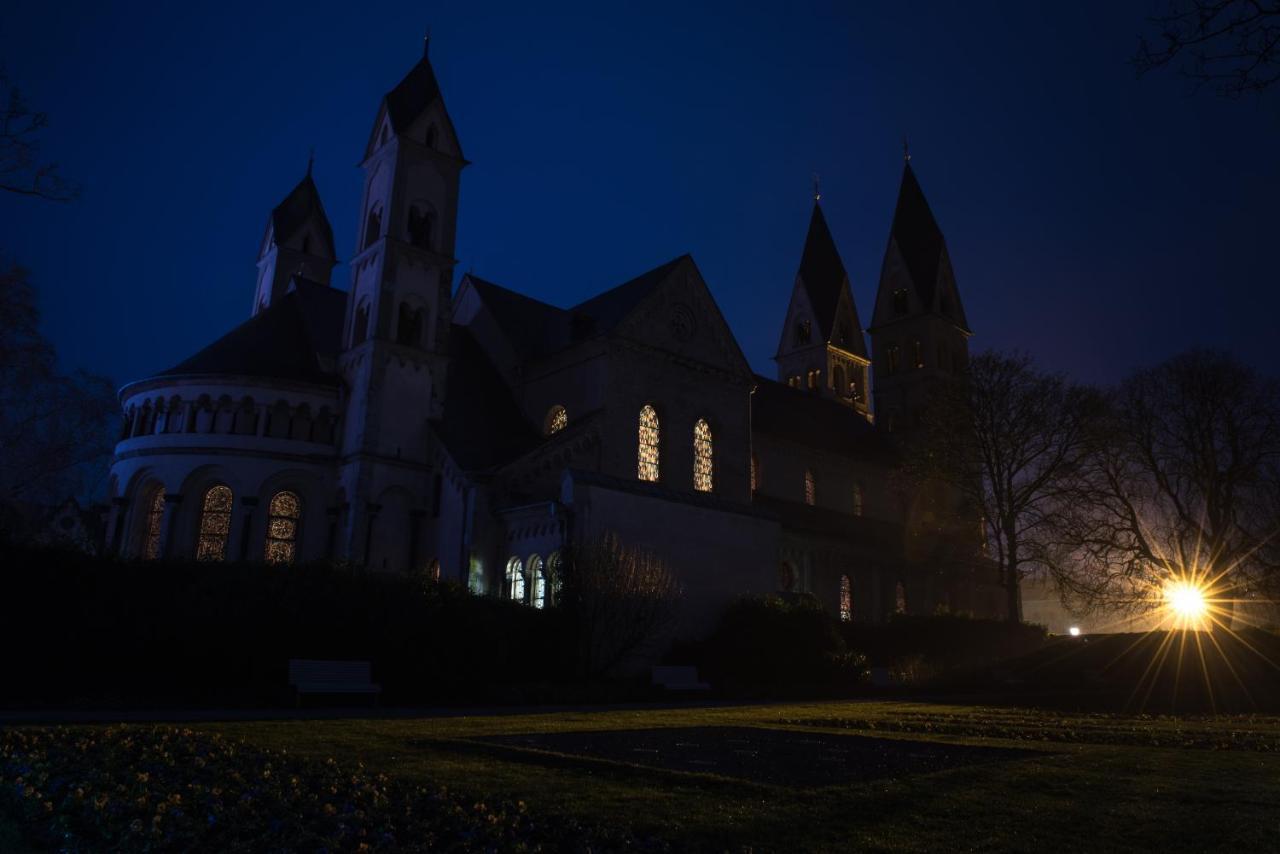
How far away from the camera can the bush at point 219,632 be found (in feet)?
55.3

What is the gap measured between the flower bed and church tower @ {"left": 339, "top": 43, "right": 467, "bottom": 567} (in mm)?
24756

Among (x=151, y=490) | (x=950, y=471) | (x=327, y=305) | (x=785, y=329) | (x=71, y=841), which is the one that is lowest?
(x=71, y=841)

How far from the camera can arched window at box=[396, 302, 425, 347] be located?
3548 centimetres

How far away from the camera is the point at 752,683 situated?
26.6 metres

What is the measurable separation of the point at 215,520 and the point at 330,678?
17601 millimetres

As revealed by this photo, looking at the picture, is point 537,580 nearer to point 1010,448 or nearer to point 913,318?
point 1010,448

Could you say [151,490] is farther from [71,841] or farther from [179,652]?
[71,841]

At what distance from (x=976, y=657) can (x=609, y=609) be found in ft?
69.9

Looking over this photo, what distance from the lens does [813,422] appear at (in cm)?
5472

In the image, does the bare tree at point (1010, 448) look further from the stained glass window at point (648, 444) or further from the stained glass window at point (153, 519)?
the stained glass window at point (153, 519)

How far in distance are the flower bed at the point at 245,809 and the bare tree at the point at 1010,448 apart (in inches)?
1371

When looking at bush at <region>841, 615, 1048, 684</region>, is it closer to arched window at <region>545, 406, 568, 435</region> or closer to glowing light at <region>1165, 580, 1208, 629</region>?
glowing light at <region>1165, 580, 1208, 629</region>

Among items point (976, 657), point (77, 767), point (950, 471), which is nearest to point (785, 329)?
point (950, 471)

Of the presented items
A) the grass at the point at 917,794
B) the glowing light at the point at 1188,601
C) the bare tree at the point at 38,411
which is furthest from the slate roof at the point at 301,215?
the glowing light at the point at 1188,601
